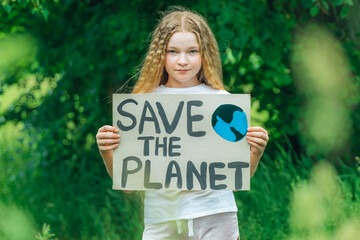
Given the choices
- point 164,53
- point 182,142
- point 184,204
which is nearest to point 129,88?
point 164,53

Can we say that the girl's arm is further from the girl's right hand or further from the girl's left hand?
the girl's right hand

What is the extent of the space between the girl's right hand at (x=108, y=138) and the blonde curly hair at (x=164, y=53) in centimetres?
29

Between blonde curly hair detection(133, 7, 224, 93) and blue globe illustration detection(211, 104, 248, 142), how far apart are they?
8.1 inches

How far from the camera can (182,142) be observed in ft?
7.43

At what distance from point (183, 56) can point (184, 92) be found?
0.17 m

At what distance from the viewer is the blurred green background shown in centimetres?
380

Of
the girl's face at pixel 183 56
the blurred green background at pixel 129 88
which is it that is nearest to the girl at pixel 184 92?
the girl's face at pixel 183 56

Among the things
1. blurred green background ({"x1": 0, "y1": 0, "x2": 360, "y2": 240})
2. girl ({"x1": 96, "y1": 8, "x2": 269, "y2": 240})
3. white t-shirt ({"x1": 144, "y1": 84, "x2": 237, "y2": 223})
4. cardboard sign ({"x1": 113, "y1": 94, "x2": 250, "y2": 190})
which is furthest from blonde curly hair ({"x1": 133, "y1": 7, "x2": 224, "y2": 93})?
blurred green background ({"x1": 0, "y1": 0, "x2": 360, "y2": 240})

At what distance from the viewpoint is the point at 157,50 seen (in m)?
2.37

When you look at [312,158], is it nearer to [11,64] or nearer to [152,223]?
[152,223]

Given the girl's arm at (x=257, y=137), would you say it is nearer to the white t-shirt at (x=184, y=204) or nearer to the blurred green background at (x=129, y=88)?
the white t-shirt at (x=184, y=204)

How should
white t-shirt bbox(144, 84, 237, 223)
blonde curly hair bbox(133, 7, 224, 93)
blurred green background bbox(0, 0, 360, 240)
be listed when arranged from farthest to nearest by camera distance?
blurred green background bbox(0, 0, 360, 240) < blonde curly hair bbox(133, 7, 224, 93) < white t-shirt bbox(144, 84, 237, 223)

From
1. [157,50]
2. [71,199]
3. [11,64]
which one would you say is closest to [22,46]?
[11,64]

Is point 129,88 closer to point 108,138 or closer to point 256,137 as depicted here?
point 108,138
